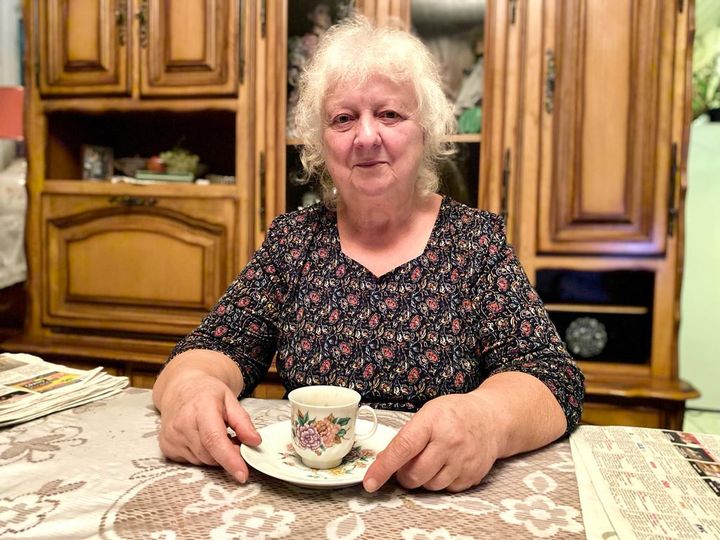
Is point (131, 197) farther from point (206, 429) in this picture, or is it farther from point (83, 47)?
point (206, 429)

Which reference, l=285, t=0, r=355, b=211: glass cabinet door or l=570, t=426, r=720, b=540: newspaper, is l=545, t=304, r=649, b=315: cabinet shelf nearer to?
l=285, t=0, r=355, b=211: glass cabinet door

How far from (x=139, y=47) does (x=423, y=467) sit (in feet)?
6.37

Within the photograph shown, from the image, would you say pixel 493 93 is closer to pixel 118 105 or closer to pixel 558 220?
pixel 558 220

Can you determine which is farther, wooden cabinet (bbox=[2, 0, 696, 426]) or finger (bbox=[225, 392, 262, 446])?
wooden cabinet (bbox=[2, 0, 696, 426])

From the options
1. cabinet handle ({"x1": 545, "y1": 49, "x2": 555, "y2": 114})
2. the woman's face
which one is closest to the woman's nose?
the woman's face

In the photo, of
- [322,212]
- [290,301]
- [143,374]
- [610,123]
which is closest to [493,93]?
[610,123]

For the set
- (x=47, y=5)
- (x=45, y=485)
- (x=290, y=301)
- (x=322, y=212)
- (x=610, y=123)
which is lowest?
(x=45, y=485)

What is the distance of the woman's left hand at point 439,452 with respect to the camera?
642 mm

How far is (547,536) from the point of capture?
1.89ft

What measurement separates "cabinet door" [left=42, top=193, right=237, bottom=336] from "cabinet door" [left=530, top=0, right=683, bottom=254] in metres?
1.08

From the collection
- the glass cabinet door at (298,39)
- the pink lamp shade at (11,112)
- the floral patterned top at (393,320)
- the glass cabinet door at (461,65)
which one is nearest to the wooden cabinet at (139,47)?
the glass cabinet door at (298,39)

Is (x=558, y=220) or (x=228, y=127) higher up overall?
(x=228, y=127)

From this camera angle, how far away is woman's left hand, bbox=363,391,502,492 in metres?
0.64

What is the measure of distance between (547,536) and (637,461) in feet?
0.80
